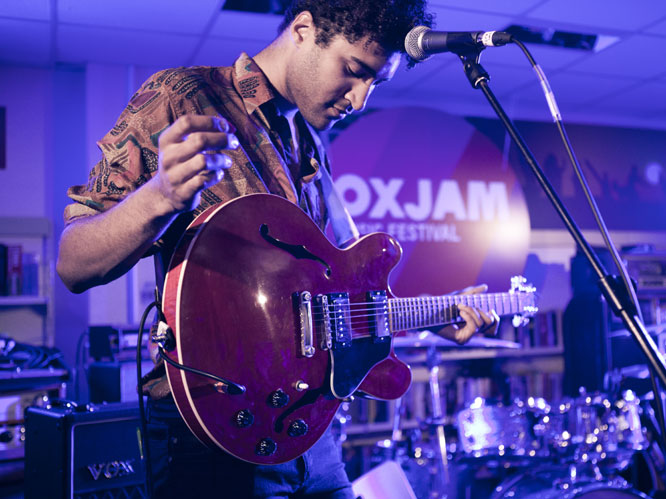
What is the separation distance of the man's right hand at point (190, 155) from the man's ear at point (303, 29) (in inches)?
28.3

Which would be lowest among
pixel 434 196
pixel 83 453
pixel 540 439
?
pixel 540 439

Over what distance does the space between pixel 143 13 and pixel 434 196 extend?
2800 millimetres

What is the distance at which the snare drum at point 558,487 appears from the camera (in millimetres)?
3090

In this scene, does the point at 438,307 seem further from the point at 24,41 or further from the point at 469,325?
the point at 24,41

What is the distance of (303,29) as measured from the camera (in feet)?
5.21

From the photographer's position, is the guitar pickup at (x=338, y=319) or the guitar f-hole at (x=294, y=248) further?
the guitar pickup at (x=338, y=319)

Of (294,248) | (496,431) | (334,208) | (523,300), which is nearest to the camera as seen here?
(294,248)

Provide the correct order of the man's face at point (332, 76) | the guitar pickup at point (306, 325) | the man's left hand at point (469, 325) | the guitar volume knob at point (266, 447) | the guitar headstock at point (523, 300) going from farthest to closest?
the guitar headstock at point (523, 300) < the man's left hand at point (469, 325) < the man's face at point (332, 76) < the guitar pickup at point (306, 325) < the guitar volume knob at point (266, 447)

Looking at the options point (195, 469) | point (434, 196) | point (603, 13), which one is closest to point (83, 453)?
point (195, 469)

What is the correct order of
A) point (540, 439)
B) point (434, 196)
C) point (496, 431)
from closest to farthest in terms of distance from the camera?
point (540, 439) < point (496, 431) < point (434, 196)

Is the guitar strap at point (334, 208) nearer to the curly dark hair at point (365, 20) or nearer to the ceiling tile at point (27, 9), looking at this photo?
the curly dark hair at point (365, 20)

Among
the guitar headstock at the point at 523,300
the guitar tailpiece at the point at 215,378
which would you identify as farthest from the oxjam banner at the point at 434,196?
the guitar tailpiece at the point at 215,378

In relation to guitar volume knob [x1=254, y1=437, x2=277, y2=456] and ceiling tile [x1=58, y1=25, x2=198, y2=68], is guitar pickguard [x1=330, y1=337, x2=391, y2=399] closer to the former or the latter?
guitar volume knob [x1=254, y1=437, x2=277, y2=456]

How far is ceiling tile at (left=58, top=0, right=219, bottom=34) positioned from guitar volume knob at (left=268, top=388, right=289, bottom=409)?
3.31m
